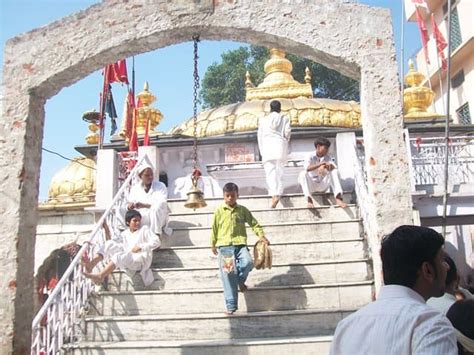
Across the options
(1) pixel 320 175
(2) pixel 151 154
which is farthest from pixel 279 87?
(1) pixel 320 175

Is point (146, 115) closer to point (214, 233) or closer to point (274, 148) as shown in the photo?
point (274, 148)

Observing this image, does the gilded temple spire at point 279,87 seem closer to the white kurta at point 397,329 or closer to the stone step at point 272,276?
the stone step at point 272,276

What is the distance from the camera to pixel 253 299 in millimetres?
6273

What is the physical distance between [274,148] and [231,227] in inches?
106

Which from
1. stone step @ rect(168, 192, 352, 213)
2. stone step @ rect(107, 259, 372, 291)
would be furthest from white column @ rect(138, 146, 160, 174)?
stone step @ rect(107, 259, 372, 291)

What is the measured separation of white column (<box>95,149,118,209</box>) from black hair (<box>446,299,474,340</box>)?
317 inches

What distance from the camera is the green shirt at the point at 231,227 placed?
6219 mm

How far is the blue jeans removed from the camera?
5.86 meters

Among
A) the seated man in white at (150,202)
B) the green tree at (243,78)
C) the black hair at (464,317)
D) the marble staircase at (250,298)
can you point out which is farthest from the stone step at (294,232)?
the green tree at (243,78)

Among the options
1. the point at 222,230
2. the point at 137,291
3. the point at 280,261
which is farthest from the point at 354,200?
the point at 137,291

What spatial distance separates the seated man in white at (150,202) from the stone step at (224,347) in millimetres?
2302

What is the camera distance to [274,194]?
8.39 metres

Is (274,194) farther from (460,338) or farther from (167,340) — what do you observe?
(460,338)

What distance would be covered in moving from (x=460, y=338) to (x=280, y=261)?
4.98 m
